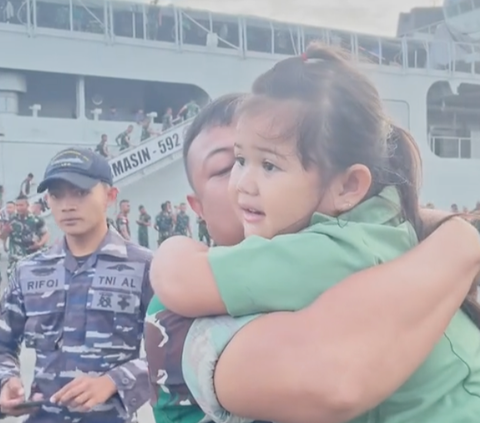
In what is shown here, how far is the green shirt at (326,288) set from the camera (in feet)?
2.71

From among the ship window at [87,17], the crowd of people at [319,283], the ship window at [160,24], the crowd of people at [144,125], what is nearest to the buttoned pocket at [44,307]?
the crowd of people at [319,283]

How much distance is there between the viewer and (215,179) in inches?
44.2

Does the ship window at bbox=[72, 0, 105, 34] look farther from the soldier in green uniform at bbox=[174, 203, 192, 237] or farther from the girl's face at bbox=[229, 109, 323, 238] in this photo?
the girl's face at bbox=[229, 109, 323, 238]

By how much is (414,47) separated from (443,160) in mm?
3488

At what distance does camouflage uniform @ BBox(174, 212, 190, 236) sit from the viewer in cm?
1587

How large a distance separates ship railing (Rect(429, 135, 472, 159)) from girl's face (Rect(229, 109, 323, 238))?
20414 mm

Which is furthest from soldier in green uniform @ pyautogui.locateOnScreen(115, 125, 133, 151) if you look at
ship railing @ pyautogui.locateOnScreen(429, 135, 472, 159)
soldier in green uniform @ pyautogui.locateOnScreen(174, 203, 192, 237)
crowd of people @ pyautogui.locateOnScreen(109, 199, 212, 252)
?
ship railing @ pyautogui.locateOnScreen(429, 135, 472, 159)

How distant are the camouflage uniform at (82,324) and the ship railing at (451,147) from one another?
19.4m

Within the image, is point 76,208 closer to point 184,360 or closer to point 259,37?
point 184,360

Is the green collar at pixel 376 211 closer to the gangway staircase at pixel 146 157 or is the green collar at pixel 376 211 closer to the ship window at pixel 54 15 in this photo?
the gangway staircase at pixel 146 157

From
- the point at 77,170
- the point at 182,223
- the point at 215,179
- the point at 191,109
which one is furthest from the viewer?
the point at 191,109

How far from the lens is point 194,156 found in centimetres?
116

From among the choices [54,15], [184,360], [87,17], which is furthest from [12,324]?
[87,17]

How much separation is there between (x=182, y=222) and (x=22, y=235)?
5.86 m
